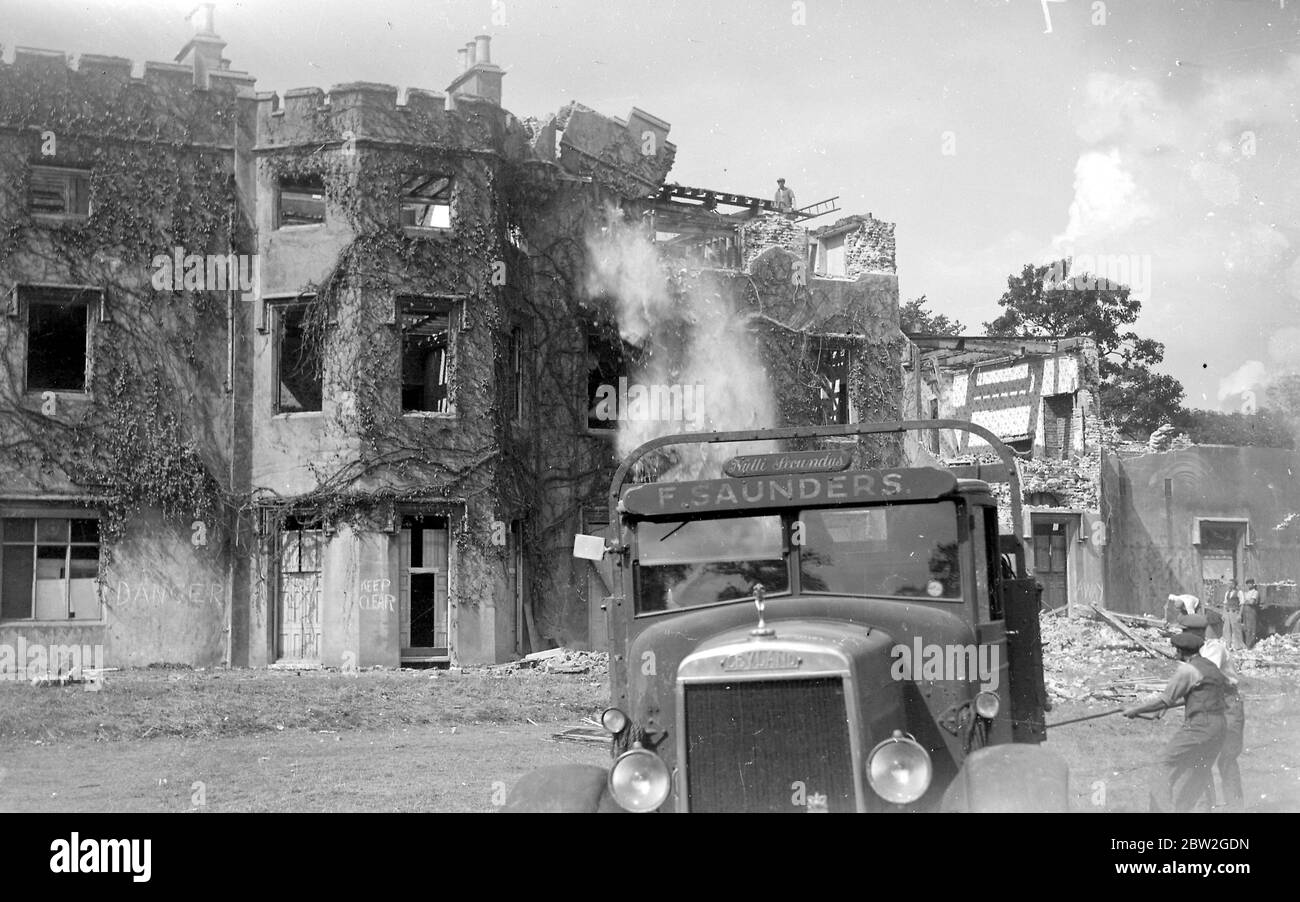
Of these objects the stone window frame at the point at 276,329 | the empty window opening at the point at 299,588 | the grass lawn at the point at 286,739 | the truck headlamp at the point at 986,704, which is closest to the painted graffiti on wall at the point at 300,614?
the empty window opening at the point at 299,588

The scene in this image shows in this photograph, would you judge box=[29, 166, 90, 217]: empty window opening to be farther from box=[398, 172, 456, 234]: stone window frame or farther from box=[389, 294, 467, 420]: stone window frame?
box=[389, 294, 467, 420]: stone window frame

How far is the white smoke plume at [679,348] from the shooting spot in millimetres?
27766

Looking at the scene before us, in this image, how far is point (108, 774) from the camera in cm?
1392

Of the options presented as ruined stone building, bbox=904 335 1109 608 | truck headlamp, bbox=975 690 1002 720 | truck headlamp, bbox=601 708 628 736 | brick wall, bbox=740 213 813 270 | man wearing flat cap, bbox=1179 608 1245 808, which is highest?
brick wall, bbox=740 213 813 270

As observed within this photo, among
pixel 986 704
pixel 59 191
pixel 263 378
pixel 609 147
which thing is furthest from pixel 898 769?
pixel 609 147

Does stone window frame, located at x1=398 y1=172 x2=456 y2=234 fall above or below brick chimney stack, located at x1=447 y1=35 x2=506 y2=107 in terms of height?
below

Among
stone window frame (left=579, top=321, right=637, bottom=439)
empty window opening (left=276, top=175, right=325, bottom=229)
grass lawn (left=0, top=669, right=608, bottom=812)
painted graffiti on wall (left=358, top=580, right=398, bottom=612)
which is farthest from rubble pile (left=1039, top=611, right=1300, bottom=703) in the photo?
empty window opening (left=276, top=175, right=325, bottom=229)

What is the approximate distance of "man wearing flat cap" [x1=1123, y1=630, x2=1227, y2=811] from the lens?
368 inches

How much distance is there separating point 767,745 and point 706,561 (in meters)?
1.34

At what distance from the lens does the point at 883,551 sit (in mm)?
7930

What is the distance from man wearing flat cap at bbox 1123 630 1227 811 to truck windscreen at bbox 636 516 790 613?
3.19 m

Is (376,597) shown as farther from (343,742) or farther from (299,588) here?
(343,742)
